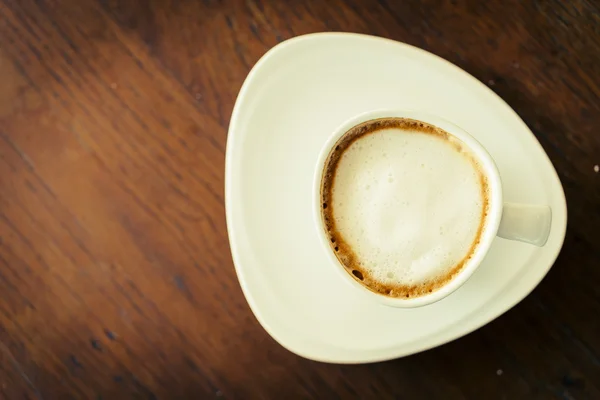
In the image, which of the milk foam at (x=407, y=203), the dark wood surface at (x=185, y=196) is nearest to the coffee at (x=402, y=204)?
the milk foam at (x=407, y=203)

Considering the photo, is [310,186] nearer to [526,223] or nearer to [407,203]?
[407,203]

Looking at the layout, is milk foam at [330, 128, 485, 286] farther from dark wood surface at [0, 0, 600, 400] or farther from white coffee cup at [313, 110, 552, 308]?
dark wood surface at [0, 0, 600, 400]

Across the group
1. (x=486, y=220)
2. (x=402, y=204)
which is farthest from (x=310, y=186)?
(x=486, y=220)

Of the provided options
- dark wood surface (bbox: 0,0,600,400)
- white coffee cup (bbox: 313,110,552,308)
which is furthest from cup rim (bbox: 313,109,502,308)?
dark wood surface (bbox: 0,0,600,400)

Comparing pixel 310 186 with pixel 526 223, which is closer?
pixel 526 223

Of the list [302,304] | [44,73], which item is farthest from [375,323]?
[44,73]

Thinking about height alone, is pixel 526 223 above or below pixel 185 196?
above
